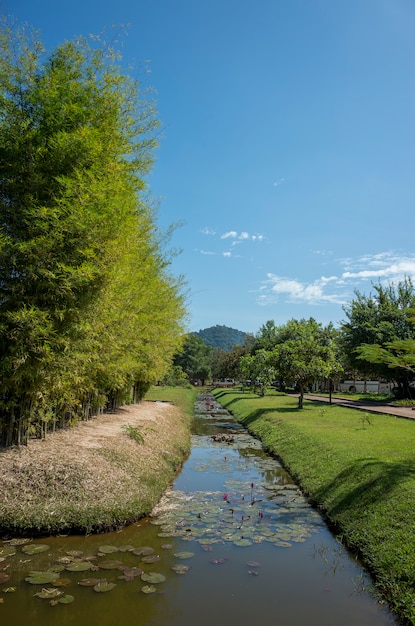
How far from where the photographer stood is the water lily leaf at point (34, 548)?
609cm

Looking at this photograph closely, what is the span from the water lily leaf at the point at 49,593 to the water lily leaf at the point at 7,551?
1211 mm

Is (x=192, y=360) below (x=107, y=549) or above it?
above

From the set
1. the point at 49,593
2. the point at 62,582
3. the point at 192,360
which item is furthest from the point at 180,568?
the point at 192,360

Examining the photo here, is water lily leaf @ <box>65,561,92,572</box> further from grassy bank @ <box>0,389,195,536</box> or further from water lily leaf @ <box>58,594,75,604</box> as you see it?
grassy bank @ <box>0,389,195,536</box>

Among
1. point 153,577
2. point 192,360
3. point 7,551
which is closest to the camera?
point 153,577

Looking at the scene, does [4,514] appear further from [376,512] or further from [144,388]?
[144,388]

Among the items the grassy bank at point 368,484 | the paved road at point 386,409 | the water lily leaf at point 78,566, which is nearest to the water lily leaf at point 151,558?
the water lily leaf at point 78,566

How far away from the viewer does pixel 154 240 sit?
16.6 meters

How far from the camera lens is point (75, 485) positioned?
735cm

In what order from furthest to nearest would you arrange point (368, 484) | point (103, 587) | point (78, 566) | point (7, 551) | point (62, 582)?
point (368, 484) < point (7, 551) < point (78, 566) < point (62, 582) < point (103, 587)

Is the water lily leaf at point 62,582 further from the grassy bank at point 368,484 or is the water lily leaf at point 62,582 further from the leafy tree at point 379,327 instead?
the leafy tree at point 379,327

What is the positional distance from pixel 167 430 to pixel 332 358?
12632 millimetres

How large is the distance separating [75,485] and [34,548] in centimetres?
126

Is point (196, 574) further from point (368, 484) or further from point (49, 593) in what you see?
point (368, 484)
